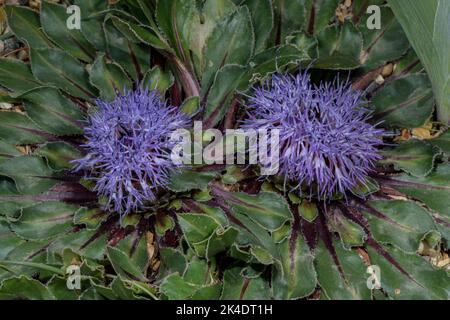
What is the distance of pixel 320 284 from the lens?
1.77m

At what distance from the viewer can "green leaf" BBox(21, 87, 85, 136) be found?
192 centimetres

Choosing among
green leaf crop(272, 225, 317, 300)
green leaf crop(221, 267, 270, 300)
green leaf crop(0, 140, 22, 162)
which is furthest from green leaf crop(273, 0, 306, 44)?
green leaf crop(0, 140, 22, 162)

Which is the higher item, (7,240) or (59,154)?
(59,154)

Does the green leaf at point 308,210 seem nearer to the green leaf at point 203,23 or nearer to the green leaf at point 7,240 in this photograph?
the green leaf at point 203,23

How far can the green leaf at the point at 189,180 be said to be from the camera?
1.79 metres

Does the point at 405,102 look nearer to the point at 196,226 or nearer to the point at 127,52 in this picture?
the point at 196,226

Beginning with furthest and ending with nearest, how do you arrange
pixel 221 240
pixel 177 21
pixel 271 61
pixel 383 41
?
pixel 383 41, pixel 177 21, pixel 271 61, pixel 221 240

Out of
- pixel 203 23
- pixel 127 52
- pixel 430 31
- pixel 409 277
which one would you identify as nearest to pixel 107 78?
pixel 127 52

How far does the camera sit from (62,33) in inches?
81.4

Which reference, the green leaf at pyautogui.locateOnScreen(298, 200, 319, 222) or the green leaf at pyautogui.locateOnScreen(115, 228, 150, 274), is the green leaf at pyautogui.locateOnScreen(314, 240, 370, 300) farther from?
the green leaf at pyautogui.locateOnScreen(115, 228, 150, 274)

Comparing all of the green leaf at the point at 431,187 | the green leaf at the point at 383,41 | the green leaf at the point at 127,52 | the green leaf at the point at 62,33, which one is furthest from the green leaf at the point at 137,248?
the green leaf at the point at 383,41

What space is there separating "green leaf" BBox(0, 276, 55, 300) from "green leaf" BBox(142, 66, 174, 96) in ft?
2.07

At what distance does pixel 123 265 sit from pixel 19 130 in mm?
562

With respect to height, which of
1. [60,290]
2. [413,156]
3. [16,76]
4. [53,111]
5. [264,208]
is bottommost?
[60,290]
